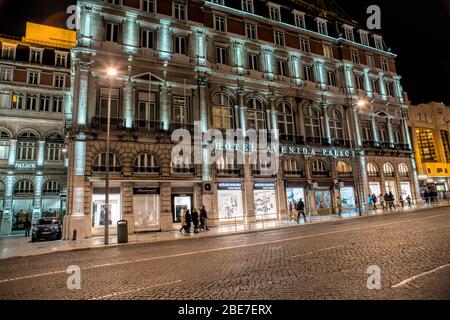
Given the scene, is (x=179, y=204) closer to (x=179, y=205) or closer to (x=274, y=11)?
(x=179, y=205)

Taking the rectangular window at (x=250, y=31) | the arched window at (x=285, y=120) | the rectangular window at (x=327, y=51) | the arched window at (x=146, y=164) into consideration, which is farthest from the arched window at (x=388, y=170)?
the arched window at (x=146, y=164)

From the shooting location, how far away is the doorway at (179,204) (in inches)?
893

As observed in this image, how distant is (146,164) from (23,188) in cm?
2225

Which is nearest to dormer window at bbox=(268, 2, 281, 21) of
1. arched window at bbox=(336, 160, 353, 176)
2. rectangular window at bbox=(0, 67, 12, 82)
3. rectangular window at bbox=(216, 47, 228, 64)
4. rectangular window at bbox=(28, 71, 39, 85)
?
rectangular window at bbox=(216, 47, 228, 64)

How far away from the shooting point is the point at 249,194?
25.6 meters

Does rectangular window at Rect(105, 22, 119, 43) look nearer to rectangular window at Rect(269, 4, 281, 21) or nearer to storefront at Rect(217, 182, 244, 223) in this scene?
storefront at Rect(217, 182, 244, 223)

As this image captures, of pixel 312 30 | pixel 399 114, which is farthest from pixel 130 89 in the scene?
pixel 399 114

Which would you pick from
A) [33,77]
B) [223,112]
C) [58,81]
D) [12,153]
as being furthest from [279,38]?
[12,153]

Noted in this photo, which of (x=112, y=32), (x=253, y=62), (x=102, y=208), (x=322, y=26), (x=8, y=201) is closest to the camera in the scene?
(x=102, y=208)

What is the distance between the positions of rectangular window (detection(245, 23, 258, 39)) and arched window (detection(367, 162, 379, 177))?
20.1 meters

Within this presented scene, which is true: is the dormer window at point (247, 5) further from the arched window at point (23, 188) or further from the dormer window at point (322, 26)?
Result: the arched window at point (23, 188)

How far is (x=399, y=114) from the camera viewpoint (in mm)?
38156

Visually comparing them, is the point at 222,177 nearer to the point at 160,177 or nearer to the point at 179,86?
the point at 160,177

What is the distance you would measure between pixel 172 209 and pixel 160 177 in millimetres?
2804
